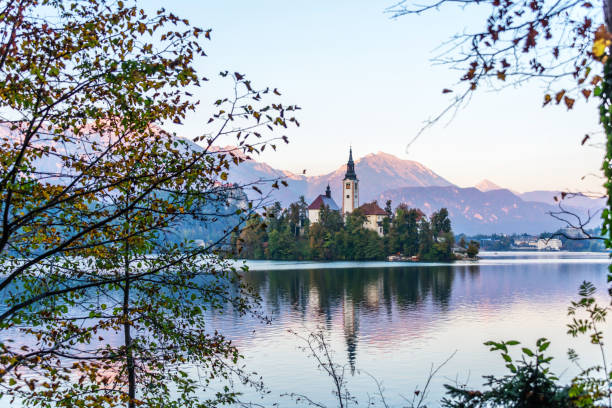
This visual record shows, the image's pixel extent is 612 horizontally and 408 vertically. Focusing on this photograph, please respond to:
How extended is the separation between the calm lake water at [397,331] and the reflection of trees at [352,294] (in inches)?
3.0

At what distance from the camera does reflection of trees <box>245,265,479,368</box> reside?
37222mm

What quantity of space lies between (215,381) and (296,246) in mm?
96833

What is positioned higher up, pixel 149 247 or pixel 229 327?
pixel 149 247

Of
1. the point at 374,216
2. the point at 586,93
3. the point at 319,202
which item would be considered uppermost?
the point at 319,202

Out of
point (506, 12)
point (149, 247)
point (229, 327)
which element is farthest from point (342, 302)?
point (506, 12)

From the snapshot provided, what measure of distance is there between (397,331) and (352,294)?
17650 millimetres

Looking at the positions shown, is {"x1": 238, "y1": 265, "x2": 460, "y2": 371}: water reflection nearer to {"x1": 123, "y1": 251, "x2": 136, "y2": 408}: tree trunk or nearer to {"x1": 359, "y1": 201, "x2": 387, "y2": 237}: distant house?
{"x1": 123, "y1": 251, "x2": 136, "y2": 408}: tree trunk

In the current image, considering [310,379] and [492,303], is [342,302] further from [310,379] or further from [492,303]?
[310,379]

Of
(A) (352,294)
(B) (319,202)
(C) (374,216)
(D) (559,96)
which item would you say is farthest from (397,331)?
(B) (319,202)

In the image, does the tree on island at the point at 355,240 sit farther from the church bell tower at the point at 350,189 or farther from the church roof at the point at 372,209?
the church bell tower at the point at 350,189

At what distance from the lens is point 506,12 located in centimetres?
437

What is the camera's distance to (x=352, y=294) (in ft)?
157

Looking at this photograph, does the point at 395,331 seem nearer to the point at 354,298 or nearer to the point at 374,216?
the point at 354,298

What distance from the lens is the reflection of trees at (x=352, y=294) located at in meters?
37.2
